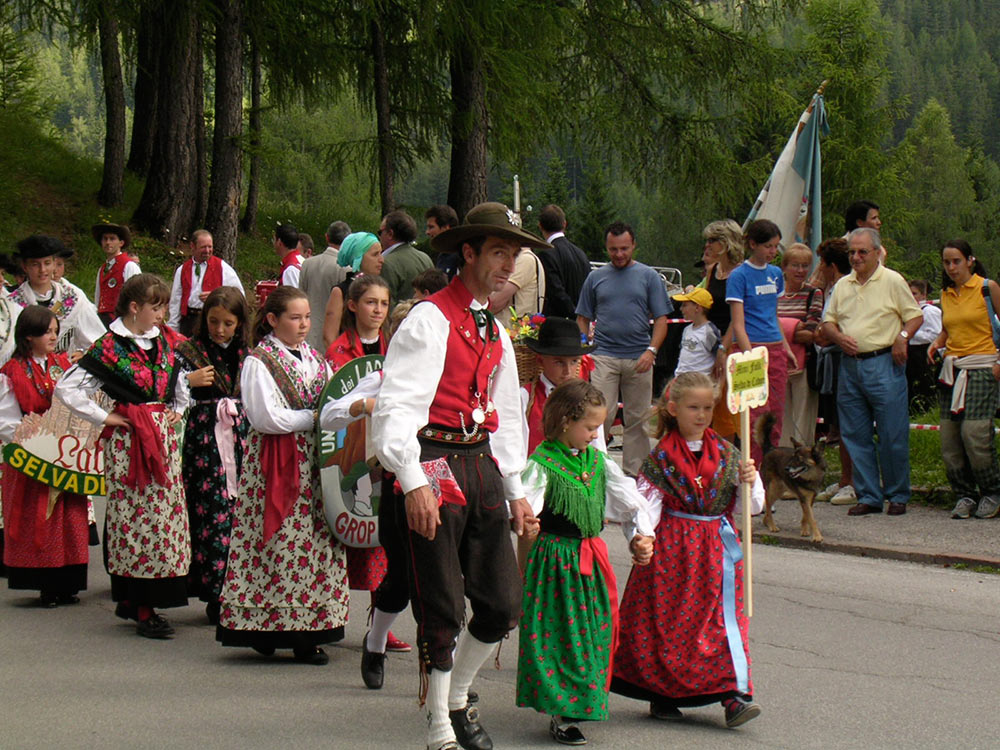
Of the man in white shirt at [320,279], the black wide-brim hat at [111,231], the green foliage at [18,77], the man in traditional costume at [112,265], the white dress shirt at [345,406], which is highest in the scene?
the green foliage at [18,77]

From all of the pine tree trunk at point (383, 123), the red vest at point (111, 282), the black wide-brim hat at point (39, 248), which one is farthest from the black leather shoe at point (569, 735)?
the pine tree trunk at point (383, 123)

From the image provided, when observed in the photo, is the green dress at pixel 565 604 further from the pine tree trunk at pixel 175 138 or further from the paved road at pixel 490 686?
the pine tree trunk at pixel 175 138

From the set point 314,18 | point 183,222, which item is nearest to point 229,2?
point 314,18

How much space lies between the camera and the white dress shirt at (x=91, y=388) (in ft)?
23.1

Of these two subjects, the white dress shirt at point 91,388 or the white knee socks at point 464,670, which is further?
the white dress shirt at point 91,388

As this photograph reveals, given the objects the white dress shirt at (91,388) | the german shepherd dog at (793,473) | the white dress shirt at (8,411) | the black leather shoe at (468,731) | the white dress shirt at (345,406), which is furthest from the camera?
the german shepherd dog at (793,473)

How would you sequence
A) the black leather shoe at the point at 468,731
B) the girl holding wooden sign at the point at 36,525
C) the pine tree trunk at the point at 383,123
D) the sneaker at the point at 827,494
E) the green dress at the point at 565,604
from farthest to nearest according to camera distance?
the pine tree trunk at the point at 383,123 → the sneaker at the point at 827,494 → the girl holding wooden sign at the point at 36,525 → the green dress at the point at 565,604 → the black leather shoe at the point at 468,731

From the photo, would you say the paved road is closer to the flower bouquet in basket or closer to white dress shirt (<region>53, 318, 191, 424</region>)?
white dress shirt (<region>53, 318, 191, 424</region>)

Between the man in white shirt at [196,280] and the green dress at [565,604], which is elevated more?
the man in white shirt at [196,280]

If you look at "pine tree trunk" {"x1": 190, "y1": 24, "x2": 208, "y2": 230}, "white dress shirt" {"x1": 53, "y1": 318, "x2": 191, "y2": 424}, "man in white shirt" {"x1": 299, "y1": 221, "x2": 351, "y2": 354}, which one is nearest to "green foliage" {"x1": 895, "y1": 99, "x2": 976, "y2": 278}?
"pine tree trunk" {"x1": 190, "y1": 24, "x2": 208, "y2": 230}

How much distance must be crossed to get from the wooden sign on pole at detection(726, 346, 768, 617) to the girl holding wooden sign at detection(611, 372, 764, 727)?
0.26 feet

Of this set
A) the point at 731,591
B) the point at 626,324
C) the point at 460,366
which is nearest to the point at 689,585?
the point at 731,591

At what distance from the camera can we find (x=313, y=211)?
108 feet

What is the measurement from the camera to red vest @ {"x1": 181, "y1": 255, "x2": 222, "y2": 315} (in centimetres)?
1368
